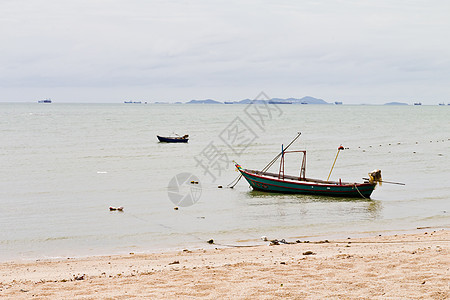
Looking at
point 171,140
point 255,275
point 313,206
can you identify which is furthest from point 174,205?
point 171,140

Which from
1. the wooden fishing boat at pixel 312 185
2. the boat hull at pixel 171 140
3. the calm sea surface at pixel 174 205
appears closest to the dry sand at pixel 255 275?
the calm sea surface at pixel 174 205

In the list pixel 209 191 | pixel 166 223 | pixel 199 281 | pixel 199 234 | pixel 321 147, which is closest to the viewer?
pixel 199 281

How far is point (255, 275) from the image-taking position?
912 centimetres

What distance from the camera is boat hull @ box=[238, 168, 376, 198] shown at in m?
23.0

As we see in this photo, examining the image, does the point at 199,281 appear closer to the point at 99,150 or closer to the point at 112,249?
the point at 112,249

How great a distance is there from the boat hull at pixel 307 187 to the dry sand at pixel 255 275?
10.4m

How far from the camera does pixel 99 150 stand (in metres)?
44.9

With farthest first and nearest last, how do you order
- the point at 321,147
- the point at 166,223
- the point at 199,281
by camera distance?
the point at 321,147 → the point at 166,223 → the point at 199,281

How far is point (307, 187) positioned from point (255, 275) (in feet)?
49.3

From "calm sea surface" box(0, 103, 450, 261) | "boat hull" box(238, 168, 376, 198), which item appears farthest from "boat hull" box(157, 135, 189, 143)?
"boat hull" box(238, 168, 376, 198)

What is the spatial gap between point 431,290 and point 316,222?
10.3 metres

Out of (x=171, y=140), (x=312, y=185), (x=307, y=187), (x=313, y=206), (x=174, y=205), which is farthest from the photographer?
(x=171, y=140)

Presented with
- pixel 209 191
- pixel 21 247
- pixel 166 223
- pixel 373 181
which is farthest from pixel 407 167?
pixel 21 247

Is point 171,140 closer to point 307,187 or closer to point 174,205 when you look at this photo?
point 307,187
